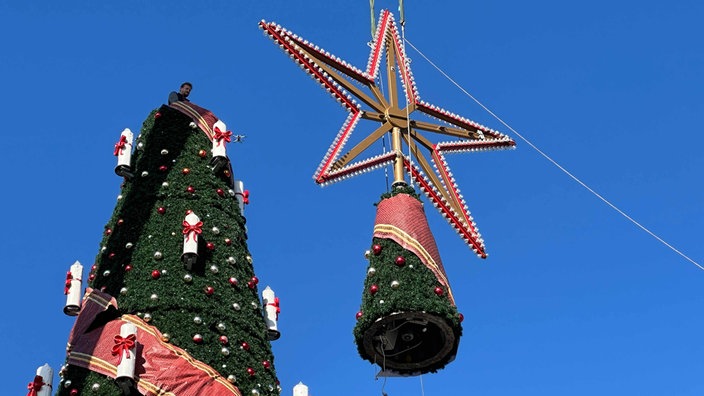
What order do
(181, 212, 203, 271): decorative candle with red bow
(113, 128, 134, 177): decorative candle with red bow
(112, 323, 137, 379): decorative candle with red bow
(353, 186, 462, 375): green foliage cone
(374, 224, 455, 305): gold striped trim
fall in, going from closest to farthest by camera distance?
1. (112, 323, 137, 379): decorative candle with red bow
2. (353, 186, 462, 375): green foliage cone
3. (374, 224, 455, 305): gold striped trim
4. (181, 212, 203, 271): decorative candle with red bow
5. (113, 128, 134, 177): decorative candle with red bow

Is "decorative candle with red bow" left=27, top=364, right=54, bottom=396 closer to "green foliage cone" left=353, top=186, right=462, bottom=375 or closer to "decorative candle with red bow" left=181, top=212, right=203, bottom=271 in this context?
"decorative candle with red bow" left=181, top=212, right=203, bottom=271

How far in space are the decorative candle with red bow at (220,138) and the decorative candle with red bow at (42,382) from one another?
4.83 meters

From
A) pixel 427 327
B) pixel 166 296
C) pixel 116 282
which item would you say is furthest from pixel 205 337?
pixel 427 327

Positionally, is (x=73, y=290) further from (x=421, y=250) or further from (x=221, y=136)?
(x=421, y=250)

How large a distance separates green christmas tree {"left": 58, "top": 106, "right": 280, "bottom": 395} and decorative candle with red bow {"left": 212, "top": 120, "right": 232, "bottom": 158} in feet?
0.10

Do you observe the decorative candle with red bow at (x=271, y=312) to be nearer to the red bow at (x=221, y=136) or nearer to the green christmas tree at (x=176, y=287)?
the green christmas tree at (x=176, y=287)

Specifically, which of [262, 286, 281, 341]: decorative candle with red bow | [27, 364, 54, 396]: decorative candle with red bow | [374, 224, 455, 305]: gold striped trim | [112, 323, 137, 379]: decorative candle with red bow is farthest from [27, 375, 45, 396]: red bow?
[374, 224, 455, 305]: gold striped trim

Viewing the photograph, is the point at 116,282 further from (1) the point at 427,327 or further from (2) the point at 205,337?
(1) the point at 427,327

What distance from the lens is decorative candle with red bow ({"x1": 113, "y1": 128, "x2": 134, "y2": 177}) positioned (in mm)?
19812

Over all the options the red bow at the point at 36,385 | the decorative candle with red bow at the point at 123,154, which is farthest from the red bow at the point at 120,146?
the red bow at the point at 36,385

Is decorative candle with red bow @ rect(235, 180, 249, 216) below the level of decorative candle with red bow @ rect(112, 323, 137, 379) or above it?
above

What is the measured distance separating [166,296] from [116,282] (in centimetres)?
120

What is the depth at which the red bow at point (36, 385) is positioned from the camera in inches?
678

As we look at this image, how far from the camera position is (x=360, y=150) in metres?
19.6
